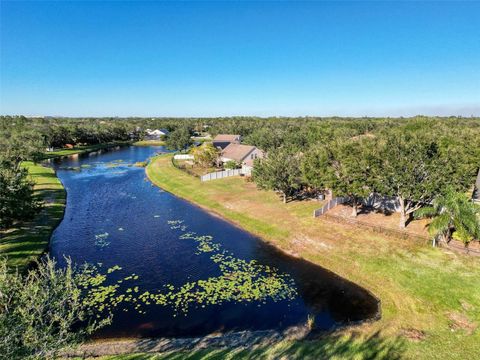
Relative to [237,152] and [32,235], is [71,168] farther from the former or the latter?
[32,235]

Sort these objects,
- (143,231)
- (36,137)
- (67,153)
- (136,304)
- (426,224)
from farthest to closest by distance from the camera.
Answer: (67,153), (36,137), (143,231), (426,224), (136,304)

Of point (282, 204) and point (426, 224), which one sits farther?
point (282, 204)

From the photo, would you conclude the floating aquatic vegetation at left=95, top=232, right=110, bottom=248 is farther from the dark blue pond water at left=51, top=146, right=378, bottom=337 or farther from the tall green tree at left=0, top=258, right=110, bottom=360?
the tall green tree at left=0, top=258, right=110, bottom=360

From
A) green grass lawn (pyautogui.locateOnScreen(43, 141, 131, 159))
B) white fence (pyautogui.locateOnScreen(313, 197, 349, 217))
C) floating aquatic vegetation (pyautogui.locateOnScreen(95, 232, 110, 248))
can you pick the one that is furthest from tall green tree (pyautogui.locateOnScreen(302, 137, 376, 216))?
green grass lawn (pyautogui.locateOnScreen(43, 141, 131, 159))

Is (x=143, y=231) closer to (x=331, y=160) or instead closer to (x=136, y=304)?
(x=136, y=304)

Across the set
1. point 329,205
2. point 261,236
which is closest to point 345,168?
Result: point 329,205

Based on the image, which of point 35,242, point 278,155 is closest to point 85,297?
point 35,242
